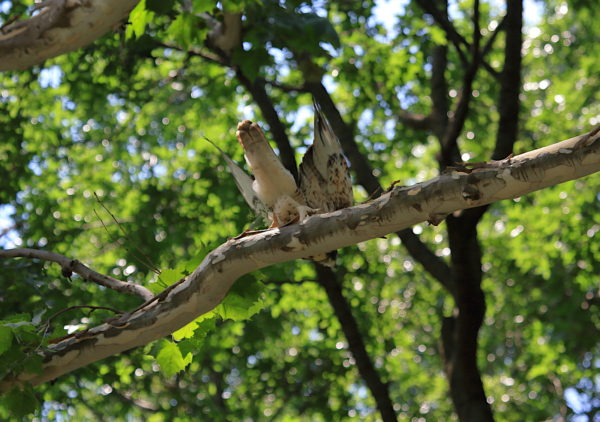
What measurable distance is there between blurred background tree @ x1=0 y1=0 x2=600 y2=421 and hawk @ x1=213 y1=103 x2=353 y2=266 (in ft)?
1.79

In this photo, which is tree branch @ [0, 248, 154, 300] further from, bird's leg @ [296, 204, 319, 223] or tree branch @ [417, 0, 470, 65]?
tree branch @ [417, 0, 470, 65]

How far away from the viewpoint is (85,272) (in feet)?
12.0

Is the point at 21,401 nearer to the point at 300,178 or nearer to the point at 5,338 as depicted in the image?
the point at 5,338

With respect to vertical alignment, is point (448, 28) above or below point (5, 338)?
above

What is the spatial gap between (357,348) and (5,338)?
3574mm

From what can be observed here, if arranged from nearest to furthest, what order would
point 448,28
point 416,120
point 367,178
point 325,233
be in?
point 325,233
point 448,28
point 367,178
point 416,120

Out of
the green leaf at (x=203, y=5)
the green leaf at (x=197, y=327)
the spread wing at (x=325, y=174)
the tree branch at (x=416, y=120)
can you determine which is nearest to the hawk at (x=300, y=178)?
the spread wing at (x=325, y=174)

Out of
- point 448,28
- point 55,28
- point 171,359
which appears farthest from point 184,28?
point 448,28

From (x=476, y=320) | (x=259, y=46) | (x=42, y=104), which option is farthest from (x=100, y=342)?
(x=42, y=104)

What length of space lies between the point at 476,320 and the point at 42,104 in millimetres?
5632

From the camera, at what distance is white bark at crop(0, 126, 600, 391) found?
258cm

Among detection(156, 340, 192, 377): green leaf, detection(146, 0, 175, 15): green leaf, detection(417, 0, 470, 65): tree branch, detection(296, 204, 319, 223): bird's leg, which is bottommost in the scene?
detection(156, 340, 192, 377): green leaf

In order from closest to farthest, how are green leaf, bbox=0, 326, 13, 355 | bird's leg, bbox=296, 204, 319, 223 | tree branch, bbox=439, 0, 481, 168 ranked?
1. green leaf, bbox=0, 326, 13, 355
2. bird's leg, bbox=296, 204, 319, 223
3. tree branch, bbox=439, 0, 481, 168

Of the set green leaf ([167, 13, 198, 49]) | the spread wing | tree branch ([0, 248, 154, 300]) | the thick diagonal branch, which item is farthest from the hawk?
the thick diagonal branch
